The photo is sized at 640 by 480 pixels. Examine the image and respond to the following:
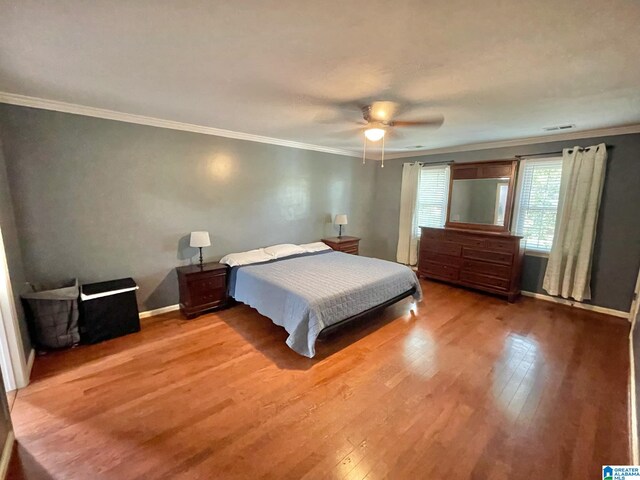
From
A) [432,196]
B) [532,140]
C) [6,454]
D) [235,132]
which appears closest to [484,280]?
[432,196]

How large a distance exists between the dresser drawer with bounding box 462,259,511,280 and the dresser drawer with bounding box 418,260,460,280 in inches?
6.7

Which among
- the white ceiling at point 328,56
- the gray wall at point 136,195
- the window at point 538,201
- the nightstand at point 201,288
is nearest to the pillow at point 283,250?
the gray wall at point 136,195

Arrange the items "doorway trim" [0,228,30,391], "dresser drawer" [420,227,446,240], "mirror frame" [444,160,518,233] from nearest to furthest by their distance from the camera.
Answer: "doorway trim" [0,228,30,391] < "mirror frame" [444,160,518,233] < "dresser drawer" [420,227,446,240]

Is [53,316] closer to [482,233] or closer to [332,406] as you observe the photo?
[332,406]

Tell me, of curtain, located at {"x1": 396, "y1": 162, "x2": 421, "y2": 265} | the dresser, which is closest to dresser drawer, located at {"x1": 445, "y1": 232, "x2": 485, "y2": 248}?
the dresser

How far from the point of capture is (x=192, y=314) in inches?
128

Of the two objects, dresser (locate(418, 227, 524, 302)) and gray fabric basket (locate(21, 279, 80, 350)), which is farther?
dresser (locate(418, 227, 524, 302))

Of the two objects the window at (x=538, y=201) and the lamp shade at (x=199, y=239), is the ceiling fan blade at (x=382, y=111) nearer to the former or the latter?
the lamp shade at (x=199, y=239)

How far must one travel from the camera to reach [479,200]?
4402 millimetres

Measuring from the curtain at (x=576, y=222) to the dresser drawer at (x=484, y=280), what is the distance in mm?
599

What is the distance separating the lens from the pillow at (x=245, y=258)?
352cm

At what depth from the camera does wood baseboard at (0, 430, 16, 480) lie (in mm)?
1395

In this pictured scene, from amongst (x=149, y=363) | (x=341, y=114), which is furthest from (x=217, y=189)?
(x=149, y=363)

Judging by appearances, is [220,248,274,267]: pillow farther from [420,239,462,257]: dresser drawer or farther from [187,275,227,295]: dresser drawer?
[420,239,462,257]: dresser drawer
